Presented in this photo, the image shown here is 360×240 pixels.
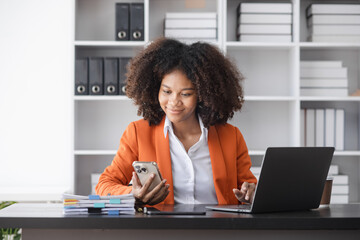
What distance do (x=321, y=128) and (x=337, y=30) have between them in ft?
2.16

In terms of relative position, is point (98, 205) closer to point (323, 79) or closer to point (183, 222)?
point (183, 222)

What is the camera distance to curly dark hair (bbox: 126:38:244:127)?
1992mm

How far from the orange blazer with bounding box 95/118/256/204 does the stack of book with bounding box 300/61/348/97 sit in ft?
4.72

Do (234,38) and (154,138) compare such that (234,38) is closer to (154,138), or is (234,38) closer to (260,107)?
(260,107)

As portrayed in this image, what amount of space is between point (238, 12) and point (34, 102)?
1571 mm

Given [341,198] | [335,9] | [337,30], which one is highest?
[335,9]

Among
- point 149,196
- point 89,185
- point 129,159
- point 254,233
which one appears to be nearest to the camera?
point 254,233

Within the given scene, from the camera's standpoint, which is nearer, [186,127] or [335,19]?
[186,127]

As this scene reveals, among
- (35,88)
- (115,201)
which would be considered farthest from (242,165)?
(35,88)

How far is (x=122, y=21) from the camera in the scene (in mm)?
3213

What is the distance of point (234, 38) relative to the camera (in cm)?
351

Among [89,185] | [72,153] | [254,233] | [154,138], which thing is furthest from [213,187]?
[89,185]

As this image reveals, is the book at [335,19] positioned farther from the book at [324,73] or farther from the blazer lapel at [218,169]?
the blazer lapel at [218,169]

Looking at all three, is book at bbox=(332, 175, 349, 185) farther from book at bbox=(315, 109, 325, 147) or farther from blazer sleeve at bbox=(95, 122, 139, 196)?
blazer sleeve at bbox=(95, 122, 139, 196)
